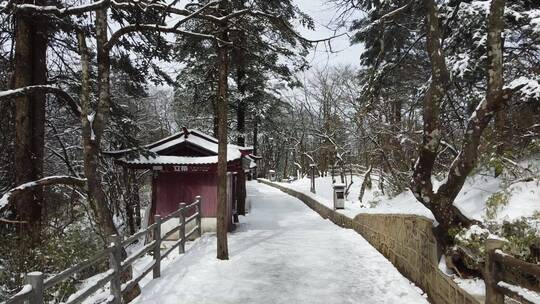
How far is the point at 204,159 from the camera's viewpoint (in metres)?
14.3

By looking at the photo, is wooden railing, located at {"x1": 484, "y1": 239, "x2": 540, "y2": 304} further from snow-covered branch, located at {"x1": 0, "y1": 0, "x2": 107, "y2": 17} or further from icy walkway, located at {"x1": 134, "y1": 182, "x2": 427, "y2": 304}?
snow-covered branch, located at {"x1": 0, "y1": 0, "x2": 107, "y2": 17}

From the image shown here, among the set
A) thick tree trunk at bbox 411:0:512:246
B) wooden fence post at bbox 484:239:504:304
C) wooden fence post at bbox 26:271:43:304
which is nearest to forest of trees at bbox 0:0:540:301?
thick tree trunk at bbox 411:0:512:246

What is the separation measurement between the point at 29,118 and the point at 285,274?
719 centimetres

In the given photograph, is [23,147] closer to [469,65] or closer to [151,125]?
[469,65]

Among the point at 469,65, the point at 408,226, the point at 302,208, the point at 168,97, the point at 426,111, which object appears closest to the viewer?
the point at 426,111

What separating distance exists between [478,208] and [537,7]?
16.6 feet

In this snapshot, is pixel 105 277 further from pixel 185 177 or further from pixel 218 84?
pixel 185 177

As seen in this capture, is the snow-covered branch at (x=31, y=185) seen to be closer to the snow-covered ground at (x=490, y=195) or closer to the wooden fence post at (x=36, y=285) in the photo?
the wooden fence post at (x=36, y=285)

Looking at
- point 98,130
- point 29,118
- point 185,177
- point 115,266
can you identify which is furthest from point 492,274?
point 185,177

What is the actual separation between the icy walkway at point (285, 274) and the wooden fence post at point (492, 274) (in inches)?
94.6

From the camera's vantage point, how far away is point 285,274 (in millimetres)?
8250

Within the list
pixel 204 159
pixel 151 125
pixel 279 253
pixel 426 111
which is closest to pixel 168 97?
pixel 151 125

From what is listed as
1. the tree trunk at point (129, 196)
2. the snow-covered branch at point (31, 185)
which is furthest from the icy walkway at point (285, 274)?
the tree trunk at point (129, 196)

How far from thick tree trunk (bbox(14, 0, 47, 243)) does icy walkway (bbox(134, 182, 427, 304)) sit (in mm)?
3891
